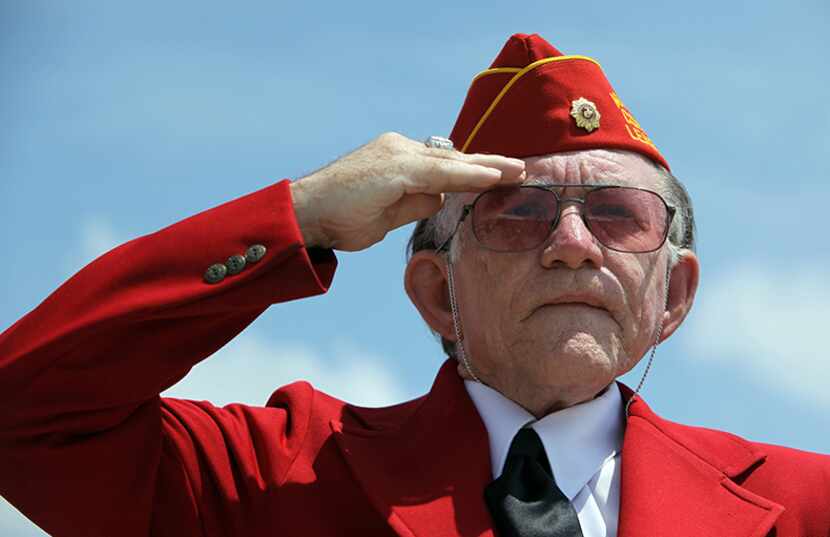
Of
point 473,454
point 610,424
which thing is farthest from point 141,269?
point 610,424

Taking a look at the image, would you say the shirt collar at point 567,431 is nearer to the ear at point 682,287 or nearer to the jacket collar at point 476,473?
the jacket collar at point 476,473

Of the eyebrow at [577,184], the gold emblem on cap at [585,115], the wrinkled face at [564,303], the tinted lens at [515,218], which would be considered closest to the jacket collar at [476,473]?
the wrinkled face at [564,303]

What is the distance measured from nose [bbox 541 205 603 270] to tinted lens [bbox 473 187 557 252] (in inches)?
1.8

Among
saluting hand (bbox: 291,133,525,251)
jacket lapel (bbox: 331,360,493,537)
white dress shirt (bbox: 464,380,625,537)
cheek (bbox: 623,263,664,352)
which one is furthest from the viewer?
cheek (bbox: 623,263,664,352)

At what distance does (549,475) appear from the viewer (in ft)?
14.6

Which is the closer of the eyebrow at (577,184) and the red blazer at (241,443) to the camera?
the red blazer at (241,443)

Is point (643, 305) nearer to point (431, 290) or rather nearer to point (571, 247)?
point (571, 247)

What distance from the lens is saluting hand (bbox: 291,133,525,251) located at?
4.05m

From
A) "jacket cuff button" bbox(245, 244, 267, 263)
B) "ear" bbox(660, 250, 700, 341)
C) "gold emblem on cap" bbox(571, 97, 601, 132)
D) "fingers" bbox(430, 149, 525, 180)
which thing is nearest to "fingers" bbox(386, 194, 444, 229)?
"fingers" bbox(430, 149, 525, 180)

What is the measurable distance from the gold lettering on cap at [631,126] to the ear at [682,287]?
42 cm

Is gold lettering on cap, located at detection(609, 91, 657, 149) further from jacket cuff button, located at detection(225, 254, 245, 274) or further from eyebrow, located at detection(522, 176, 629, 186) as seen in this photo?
jacket cuff button, located at detection(225, 254, 245, 274)

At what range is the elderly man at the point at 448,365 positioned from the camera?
3.99 metres

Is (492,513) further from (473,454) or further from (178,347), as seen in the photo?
(178,347)

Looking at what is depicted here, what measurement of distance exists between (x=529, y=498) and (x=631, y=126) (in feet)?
4.67
